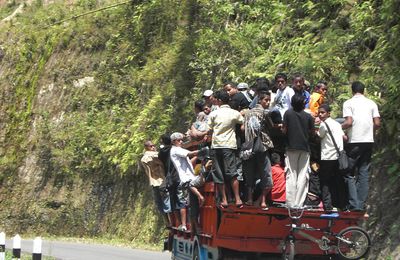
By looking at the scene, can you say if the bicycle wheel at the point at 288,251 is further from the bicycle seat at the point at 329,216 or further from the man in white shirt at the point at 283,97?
the man in white shirt at the point at 283,97

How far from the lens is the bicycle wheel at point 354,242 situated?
1067cm

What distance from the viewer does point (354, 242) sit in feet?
34.9

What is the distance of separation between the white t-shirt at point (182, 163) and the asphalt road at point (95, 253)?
4.24m

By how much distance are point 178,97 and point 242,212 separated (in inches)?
536

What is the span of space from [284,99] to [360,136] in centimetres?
136

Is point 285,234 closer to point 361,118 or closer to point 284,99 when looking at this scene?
point 361,118

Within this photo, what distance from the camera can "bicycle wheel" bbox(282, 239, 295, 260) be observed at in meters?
10.5

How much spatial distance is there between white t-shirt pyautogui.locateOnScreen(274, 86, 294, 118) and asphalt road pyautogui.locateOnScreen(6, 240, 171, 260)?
6.51 m

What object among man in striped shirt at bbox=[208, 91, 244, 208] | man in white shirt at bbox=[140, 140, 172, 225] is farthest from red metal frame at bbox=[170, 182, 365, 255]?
man in white shirt at bbox=[140, 140, 172, 225]

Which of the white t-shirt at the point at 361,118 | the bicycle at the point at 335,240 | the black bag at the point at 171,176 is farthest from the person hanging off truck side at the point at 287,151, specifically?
the black bag at the point at 171,176

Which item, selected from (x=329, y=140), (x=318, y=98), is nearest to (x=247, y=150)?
(x=329, y=140)

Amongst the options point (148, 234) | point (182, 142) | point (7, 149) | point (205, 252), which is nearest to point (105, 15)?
point (7, 149)

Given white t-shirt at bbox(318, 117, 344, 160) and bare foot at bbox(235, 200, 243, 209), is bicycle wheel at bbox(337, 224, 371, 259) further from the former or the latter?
bare foot at bbox(235, 200, 243, 209)

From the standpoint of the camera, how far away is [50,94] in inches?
1299
